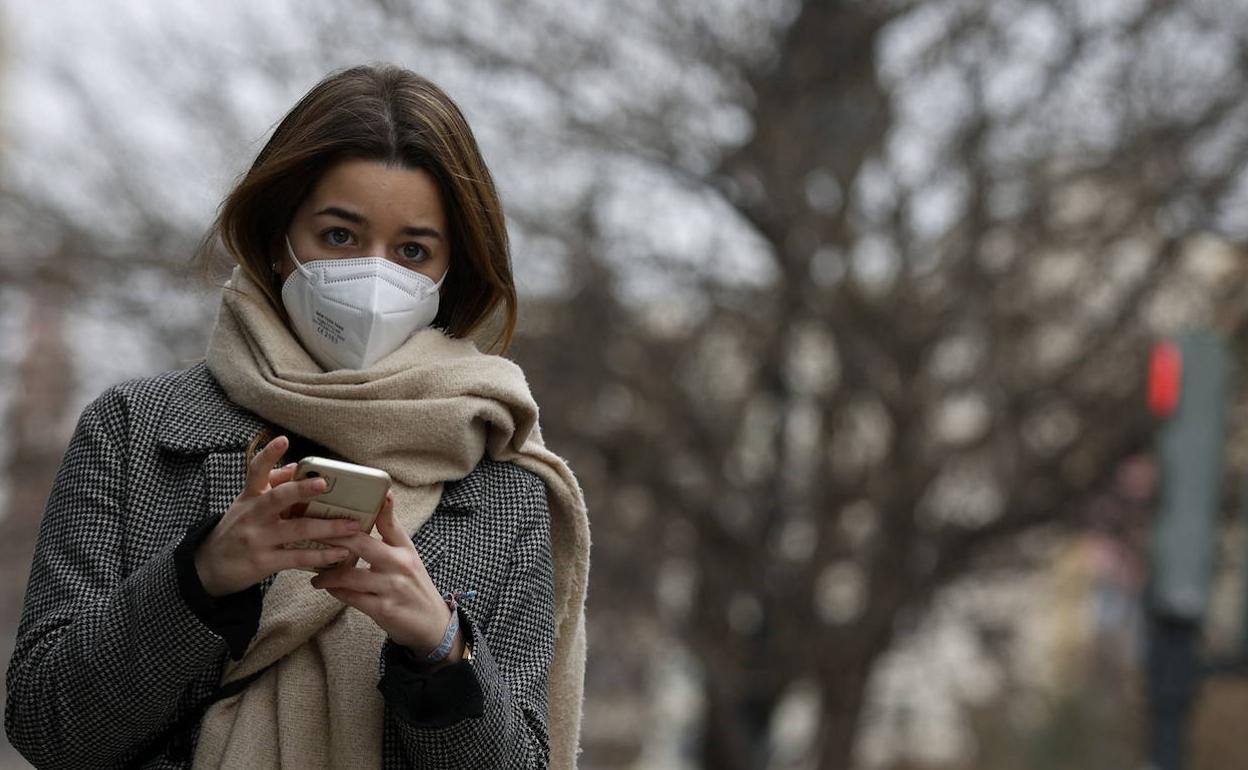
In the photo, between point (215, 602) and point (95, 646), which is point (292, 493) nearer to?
point (215, 602)

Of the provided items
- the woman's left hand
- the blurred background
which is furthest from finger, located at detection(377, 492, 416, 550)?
the blurred background

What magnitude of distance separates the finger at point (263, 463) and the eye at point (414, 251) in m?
0.49

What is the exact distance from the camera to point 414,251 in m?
2.52

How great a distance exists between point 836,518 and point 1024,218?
82.9 inches

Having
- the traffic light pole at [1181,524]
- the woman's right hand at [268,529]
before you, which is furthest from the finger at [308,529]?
the traffic light pole at [1181,524]

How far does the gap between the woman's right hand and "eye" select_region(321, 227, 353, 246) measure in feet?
1.40

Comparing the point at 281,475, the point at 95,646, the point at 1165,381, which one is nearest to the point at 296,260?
the point at 281,475

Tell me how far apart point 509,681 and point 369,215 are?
24.5 inches

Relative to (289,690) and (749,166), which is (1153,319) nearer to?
(749,166)

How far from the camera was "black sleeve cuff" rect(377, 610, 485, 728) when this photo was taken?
2.23 metres

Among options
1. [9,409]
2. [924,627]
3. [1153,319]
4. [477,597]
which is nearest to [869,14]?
[1153,319]

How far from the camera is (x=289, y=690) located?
2.35 m

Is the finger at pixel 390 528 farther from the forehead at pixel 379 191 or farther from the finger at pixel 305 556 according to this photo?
the forehead at pixel 379 191

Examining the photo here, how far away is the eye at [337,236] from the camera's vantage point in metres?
2.49
